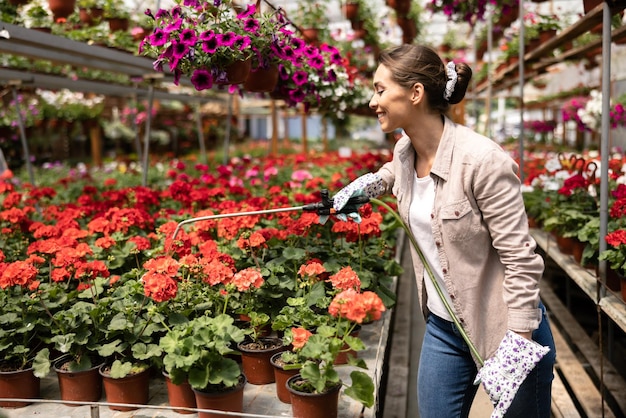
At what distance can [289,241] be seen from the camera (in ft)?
8.59

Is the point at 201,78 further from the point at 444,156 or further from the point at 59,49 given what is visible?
the point at 444,156

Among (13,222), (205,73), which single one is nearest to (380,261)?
(205,73)

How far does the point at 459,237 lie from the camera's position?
1542 mm

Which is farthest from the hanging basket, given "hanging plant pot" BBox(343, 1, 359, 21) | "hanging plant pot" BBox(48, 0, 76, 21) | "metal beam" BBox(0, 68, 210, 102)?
"hanging plant pot" BBox(343, 1, 359, 21)

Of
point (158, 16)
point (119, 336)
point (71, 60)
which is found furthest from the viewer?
point (71, 60)

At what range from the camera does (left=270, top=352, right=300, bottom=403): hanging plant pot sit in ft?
6.23

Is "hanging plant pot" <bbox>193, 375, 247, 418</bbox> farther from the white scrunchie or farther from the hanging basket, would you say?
the hanging basket

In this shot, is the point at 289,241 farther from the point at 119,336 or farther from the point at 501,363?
the point at 501,363

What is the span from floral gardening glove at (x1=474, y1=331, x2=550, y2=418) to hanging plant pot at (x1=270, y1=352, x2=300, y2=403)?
0.66m

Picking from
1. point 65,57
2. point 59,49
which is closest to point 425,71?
point 59,49

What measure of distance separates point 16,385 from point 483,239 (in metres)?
1.54

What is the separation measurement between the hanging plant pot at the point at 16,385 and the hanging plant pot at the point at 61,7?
2789 millimetres

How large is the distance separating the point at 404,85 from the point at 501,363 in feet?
2.41

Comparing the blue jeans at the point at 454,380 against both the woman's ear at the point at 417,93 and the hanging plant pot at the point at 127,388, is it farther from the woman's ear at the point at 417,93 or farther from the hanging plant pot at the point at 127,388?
the hanging plant pot at the point at 127,388
